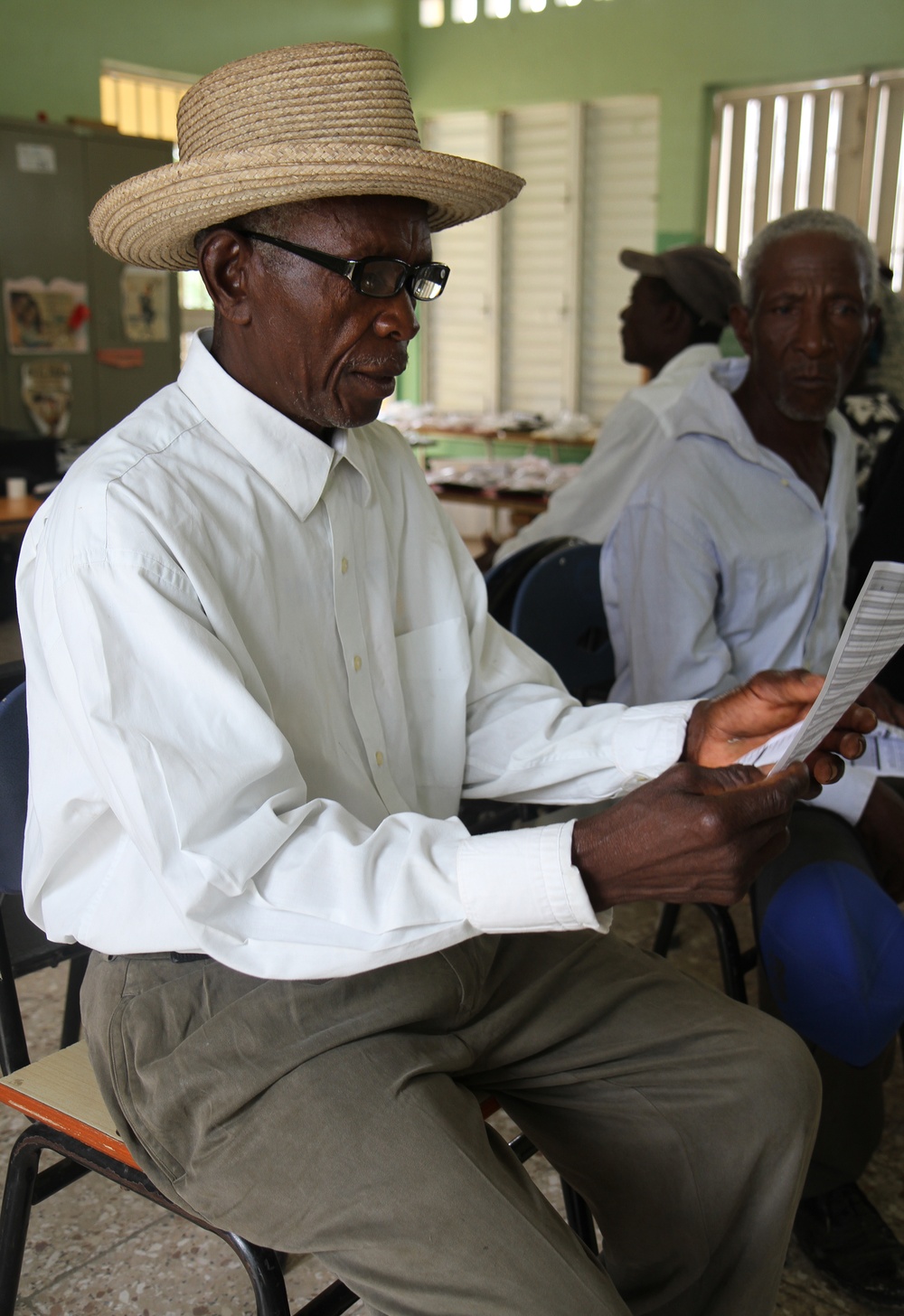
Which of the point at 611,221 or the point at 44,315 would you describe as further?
the point at 611,221

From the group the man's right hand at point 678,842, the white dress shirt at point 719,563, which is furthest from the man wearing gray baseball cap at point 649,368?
the man's right hand at point 678,842

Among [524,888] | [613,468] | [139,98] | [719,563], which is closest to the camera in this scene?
[524,888]

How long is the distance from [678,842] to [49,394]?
5.54m

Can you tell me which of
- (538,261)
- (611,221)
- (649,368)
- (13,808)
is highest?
(611,221)

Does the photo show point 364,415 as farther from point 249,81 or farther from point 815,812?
point 815,812

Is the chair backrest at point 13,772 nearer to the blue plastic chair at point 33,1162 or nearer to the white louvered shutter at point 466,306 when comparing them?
the blue plastic chair at point 33,1162

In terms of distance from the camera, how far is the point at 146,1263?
6.15 feet

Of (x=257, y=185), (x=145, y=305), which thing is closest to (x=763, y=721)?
(x=257, y=185)

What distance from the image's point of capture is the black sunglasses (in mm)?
1316

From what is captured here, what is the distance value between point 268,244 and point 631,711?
734mm

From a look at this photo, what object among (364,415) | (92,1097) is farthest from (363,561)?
(92,1097)

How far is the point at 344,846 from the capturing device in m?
1.14

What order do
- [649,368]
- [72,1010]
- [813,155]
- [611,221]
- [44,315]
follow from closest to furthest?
1. [72,1010]
2. [649,368]
3. [44,315]
4. [813,155]
5. [611,221]

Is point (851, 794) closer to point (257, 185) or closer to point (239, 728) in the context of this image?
point (239, 728)
